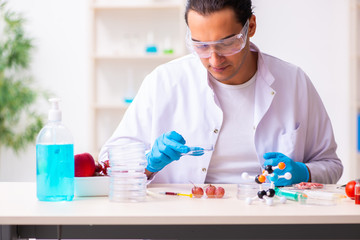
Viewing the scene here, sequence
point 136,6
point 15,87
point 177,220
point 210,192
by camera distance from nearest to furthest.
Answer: point 177,220
point 210,192
point 136,6
point 15,87

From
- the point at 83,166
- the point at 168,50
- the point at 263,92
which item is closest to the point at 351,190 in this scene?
the point at 263,92

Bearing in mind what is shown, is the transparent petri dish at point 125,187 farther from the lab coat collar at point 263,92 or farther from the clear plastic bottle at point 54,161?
the lab coat collar at point 263,92

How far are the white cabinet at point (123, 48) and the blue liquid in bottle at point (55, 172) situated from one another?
304cm

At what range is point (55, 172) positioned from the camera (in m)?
1.41

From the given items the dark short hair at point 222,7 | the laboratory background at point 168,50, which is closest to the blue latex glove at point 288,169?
the dark short hair at point 222,7

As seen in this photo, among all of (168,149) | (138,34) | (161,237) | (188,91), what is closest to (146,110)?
(188,91)

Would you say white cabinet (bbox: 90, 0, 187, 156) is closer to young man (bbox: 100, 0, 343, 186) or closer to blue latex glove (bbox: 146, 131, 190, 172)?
young man (bbox: 100, 0, 343, 186)

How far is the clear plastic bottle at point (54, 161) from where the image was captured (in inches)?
55.5

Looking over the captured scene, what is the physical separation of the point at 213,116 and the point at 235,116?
0.28 feet

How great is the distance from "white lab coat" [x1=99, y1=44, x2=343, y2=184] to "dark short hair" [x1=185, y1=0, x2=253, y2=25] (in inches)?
10.8

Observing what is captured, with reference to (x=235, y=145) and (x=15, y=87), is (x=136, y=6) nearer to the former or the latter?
(x=15, y=87)

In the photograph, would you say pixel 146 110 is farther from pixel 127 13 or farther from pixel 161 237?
pixel 127 13

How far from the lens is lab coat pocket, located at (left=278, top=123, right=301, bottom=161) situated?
2.03 metres

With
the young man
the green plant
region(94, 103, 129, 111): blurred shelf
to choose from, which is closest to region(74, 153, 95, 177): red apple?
the young man
